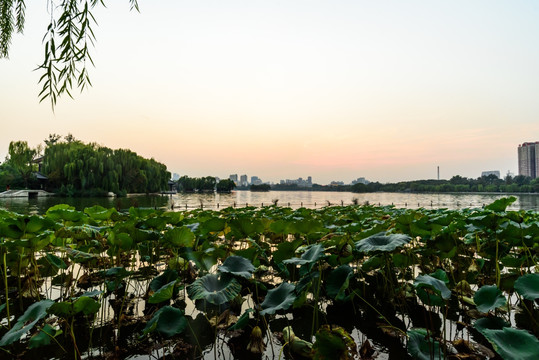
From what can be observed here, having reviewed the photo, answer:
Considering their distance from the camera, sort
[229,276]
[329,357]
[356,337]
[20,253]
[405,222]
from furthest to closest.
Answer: [405,222], [20,253], [356,337], [229,276], [329,357]

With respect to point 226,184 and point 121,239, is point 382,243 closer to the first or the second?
point 121,239

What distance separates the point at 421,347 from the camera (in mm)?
1580

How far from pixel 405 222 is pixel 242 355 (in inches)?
67.6

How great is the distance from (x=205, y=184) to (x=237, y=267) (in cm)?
8565

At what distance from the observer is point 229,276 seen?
174 cm

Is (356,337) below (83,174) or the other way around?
below

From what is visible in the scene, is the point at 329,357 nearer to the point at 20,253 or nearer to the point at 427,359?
the point at 427,359

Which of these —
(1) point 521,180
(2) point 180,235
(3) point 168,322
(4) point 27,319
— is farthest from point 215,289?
(1) point 521,180

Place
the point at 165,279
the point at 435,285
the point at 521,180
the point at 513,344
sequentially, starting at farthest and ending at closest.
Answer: the point at 521,180
the point at 165,279
the point at 435,285
the point at 513,344

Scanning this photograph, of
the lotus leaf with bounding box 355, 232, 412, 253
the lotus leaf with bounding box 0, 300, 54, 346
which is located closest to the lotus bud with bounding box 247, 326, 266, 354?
the lotus leaf with bounding box 355, 232, 412, 253

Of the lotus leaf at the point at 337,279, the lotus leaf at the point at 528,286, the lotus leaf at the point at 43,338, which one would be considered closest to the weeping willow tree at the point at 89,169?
the lotus leaf at the point at 43,338

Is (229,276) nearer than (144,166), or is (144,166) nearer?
(229,276)

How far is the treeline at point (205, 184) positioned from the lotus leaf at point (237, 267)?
81891mm

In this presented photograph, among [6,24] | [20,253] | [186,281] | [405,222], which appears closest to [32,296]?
[20,253]
